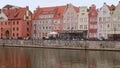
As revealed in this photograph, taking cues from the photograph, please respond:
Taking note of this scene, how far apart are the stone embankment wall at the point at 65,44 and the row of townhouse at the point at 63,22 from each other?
1111 cm

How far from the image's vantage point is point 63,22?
291 feet

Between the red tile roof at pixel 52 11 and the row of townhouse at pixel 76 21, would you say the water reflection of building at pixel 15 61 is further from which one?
the red tile roof at pixel 52 11

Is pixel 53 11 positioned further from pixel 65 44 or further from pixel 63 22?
pixel 65 44

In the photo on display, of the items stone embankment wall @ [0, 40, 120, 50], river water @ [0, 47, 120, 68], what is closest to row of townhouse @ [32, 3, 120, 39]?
stone embankment wall @ [0, 40, 120, 50]

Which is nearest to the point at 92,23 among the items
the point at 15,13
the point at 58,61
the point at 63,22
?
the point at 63,22

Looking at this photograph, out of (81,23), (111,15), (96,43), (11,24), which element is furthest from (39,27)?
(96,43)

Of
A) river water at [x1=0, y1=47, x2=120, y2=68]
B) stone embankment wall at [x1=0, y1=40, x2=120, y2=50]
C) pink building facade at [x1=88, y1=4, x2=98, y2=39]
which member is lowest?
river water at [x1=0, y1=47, x2=120, y2=68]

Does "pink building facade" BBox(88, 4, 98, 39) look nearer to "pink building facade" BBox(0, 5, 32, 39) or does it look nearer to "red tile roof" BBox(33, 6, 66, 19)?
"red tile roof" BBox(33, 6, 66, 19)

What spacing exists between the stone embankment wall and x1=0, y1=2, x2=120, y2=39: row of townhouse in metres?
11.1

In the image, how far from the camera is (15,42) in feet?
264

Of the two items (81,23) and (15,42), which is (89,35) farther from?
(15,42)

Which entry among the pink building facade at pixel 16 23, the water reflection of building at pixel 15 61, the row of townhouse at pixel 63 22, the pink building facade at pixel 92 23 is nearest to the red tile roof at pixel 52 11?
the row of townhouse at pixel 63 22

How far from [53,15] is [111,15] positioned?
61.5 feet

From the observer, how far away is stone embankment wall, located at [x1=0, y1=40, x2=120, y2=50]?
6288cm
